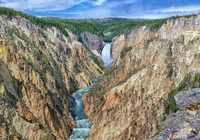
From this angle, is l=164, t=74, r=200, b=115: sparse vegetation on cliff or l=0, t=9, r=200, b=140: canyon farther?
l=164, t=74, r=200, b=115: sparse vegetation on cliff

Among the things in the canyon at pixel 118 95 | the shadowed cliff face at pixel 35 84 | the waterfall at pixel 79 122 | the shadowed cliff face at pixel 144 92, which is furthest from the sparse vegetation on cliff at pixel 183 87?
the waterfall at pixel 79 122

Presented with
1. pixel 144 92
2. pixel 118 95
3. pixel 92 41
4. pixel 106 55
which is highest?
pixel 92 41

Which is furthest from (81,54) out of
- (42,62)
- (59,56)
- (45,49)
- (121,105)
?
(121,105)

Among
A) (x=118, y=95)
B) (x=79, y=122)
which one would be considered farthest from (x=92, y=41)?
(x=118, y=95)

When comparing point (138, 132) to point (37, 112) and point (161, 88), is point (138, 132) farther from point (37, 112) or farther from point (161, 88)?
point (37, 112)

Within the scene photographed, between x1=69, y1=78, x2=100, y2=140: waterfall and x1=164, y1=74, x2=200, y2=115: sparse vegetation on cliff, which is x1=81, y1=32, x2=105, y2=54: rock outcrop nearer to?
x1=69, y1=78, x2=100, y2=140: waterfall

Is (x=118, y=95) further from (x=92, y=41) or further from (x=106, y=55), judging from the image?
(x=92, y=41)

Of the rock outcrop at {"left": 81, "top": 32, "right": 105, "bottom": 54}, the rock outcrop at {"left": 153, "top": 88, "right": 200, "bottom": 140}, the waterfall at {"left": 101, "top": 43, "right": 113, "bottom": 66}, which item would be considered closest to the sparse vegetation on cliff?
the rock outcrop at {"left": 153, "top": 88, "right": 200, "bottom": 140}
